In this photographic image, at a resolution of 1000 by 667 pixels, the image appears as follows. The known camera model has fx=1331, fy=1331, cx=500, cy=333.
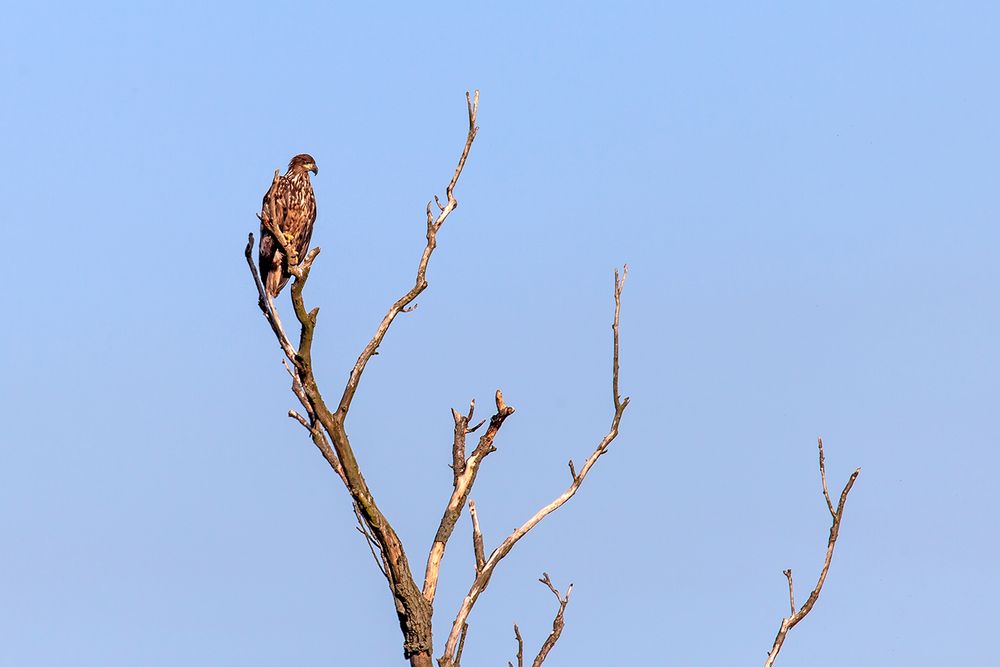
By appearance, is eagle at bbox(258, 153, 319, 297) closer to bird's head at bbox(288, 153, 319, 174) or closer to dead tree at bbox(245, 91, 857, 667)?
bird's head at bbox(288, 153, 319, 174)

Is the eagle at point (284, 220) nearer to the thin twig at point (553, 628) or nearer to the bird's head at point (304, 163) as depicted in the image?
the bird's head at point (304, 163)

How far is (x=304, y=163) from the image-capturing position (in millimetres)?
12594

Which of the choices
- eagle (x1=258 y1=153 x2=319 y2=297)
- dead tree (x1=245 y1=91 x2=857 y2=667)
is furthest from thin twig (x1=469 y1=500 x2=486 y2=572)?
eagle (x1=258 y1=153 x2=319 y2=297)

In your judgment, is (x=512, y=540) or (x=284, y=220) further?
(x=284, y=220)

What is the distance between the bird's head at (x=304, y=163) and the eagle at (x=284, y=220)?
0.15 metres

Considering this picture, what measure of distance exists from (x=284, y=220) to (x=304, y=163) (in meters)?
0.80

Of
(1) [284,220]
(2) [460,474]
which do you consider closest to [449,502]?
(2) [460,474]

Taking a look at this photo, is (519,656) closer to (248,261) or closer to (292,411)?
(292,411)

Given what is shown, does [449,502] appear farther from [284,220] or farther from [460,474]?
[284,220]

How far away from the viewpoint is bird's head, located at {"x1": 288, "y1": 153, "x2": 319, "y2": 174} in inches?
495

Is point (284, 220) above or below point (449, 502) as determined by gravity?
above

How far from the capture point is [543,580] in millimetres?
7852

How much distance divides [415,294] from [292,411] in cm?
95

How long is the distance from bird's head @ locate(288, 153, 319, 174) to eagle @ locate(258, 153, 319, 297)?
0.15 meters
